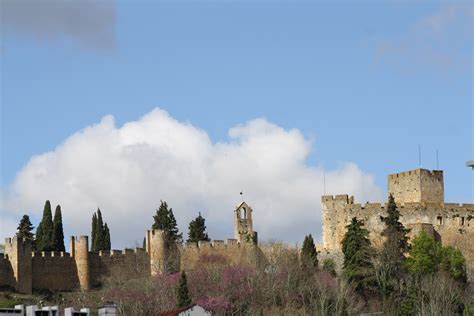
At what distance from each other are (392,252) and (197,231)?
18.1 m

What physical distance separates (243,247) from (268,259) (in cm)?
377

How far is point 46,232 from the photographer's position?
108 meters

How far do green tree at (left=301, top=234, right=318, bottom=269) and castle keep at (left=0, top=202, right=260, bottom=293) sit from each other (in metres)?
3.74

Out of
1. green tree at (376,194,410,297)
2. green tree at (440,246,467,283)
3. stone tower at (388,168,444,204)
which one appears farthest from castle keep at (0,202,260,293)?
green tree at (440,246,467,283)

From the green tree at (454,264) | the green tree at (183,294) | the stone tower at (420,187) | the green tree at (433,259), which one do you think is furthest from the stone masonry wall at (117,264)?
the green tree at (454,264)

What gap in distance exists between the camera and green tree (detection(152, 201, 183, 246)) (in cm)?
10756

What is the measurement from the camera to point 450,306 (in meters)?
89.5

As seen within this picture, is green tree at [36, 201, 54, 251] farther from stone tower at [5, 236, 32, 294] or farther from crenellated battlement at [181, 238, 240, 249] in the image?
crenellated battlement at [181, 238, 240, 249]

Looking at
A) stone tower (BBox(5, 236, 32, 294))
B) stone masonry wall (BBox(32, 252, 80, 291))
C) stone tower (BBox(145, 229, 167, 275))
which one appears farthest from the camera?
stone tower (BBox(145, 229, 167, 275))

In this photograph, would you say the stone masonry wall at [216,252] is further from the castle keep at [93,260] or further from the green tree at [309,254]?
the green tree at [309,254]

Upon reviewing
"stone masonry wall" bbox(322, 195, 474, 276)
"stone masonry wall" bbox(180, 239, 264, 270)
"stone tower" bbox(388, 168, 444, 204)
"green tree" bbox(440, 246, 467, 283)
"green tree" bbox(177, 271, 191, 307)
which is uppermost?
"stone tower" bbox(388, 168, 444, 204)

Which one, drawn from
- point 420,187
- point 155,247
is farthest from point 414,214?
point 155,247

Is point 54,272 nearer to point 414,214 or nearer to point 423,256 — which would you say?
point 414,214

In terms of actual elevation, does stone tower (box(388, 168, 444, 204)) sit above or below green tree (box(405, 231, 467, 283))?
above
